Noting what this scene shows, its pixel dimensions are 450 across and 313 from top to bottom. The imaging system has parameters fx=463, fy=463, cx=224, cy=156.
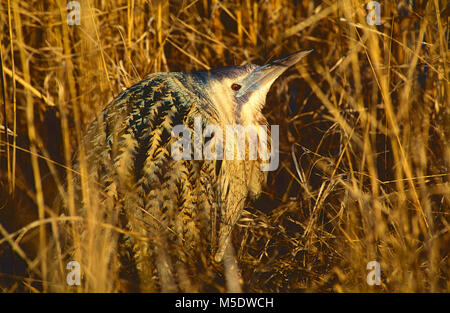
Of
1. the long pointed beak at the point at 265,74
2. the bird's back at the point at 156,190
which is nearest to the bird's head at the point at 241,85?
the long pointed beak at the point at 265,74

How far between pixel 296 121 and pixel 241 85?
0.33 meters

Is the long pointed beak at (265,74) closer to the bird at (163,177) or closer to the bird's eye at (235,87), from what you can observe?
the bird's eye at (235,87)

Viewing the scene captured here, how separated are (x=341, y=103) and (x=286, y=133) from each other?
246 mm

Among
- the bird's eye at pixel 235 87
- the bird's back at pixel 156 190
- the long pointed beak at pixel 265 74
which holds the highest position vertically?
the long pointed beak at pixel 265 74

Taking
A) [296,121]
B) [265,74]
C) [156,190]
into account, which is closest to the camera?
[156,190]

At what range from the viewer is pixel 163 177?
4.05 feet

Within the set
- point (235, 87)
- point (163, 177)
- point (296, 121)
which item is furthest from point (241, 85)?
point (163, 177)

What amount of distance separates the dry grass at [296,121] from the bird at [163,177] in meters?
0.09

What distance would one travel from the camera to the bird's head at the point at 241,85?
1.62 metres

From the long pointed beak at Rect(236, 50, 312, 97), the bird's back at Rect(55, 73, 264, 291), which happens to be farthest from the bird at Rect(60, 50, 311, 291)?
the long pointed beak at Rect(236, 50, 312, 97)

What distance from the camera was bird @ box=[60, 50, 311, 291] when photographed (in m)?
1.17

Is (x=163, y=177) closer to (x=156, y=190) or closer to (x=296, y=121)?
(x=156, y=190)

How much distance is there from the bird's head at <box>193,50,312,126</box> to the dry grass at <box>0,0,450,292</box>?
0.19m

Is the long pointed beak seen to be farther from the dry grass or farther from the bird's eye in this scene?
the dry grass
